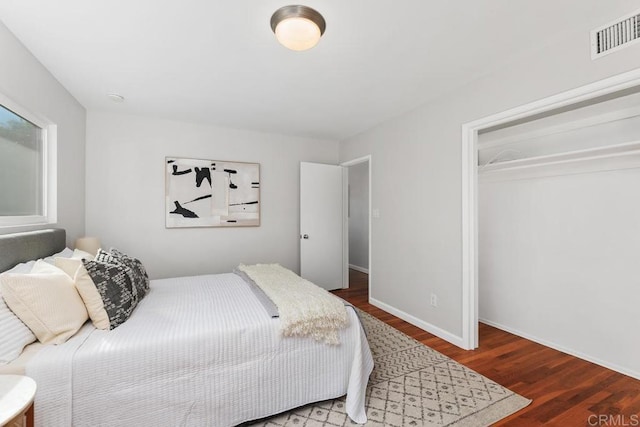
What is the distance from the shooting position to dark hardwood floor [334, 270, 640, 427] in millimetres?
1738

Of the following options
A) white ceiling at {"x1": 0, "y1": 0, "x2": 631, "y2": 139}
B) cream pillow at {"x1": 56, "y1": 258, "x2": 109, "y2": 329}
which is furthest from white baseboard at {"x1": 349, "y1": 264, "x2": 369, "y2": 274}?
cream pillow at {"x1": 56, "y1": 258, "x2": 109, "y2": 329}

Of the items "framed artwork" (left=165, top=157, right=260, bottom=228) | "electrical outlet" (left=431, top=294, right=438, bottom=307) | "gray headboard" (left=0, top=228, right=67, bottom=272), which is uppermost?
"framed artwork" (left=165, top=157, right=260, bottom=228)

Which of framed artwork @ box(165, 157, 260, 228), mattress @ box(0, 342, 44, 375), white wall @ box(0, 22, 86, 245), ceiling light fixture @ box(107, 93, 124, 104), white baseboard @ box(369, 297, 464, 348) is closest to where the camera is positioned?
mattress @ box(0, 342, 44, 375)

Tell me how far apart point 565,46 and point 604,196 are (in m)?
1.28

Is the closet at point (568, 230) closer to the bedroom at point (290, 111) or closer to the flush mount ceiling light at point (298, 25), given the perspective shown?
the bedroom at point (290, 111)

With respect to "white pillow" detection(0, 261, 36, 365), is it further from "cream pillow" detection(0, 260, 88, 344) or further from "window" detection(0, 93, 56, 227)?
"window" detection(0, 93, 56, 227)

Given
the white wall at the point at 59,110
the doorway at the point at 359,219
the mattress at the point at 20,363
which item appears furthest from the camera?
the doorway at the point at 359,219

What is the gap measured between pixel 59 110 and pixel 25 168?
2.24ft

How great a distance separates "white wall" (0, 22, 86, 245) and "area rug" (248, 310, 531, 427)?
2.41m

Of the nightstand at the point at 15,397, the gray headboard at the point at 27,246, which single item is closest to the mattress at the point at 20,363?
the nightstand at the point at 15,397

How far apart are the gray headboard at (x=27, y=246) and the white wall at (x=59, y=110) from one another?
137 mm

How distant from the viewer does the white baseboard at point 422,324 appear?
8.88ft

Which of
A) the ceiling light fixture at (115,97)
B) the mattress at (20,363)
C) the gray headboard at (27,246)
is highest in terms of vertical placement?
the ceiling light fixture at (115,97)

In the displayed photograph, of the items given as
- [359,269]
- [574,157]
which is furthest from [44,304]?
[359,269]
